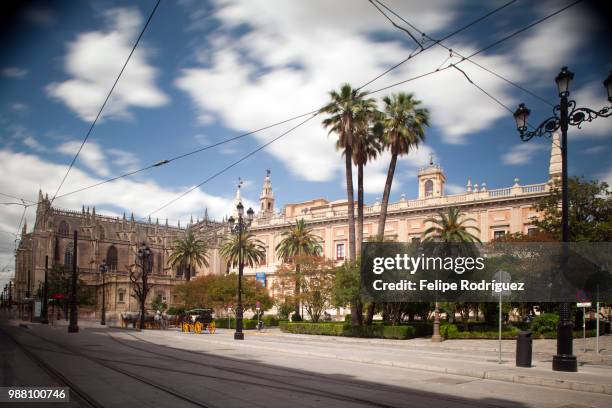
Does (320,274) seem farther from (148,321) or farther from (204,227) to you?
(204,227)

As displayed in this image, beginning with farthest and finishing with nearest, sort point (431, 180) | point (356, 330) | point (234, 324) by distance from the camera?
point (431, 180)
point (234, 324)
point (356, 330)

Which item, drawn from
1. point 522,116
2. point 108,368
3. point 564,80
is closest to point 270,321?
point 108,368

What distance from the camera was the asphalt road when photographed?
30.6 feet

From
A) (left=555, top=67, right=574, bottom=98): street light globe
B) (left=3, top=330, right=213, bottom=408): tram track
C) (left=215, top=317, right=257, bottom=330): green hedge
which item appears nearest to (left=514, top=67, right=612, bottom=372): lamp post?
(left=555, top=67, right=574, bottom=98): street light globe

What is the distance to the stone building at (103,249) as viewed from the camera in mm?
79812

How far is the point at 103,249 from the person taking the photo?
334 feet

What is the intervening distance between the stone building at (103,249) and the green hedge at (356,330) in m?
44.9

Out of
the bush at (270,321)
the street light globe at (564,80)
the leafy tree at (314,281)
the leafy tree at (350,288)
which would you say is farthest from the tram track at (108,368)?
the bush at (270,321)

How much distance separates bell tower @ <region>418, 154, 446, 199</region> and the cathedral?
13 cm

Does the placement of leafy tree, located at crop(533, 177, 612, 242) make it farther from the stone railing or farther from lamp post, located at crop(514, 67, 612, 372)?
lamp post, located at crop(514, 67, 612, 372)

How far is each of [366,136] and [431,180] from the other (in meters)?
31.5

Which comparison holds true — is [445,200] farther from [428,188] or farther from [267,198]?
[267,198]

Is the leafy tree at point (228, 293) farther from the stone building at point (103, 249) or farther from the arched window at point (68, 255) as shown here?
the arched window at point (68, 255)

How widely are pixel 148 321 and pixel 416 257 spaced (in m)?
24.8
